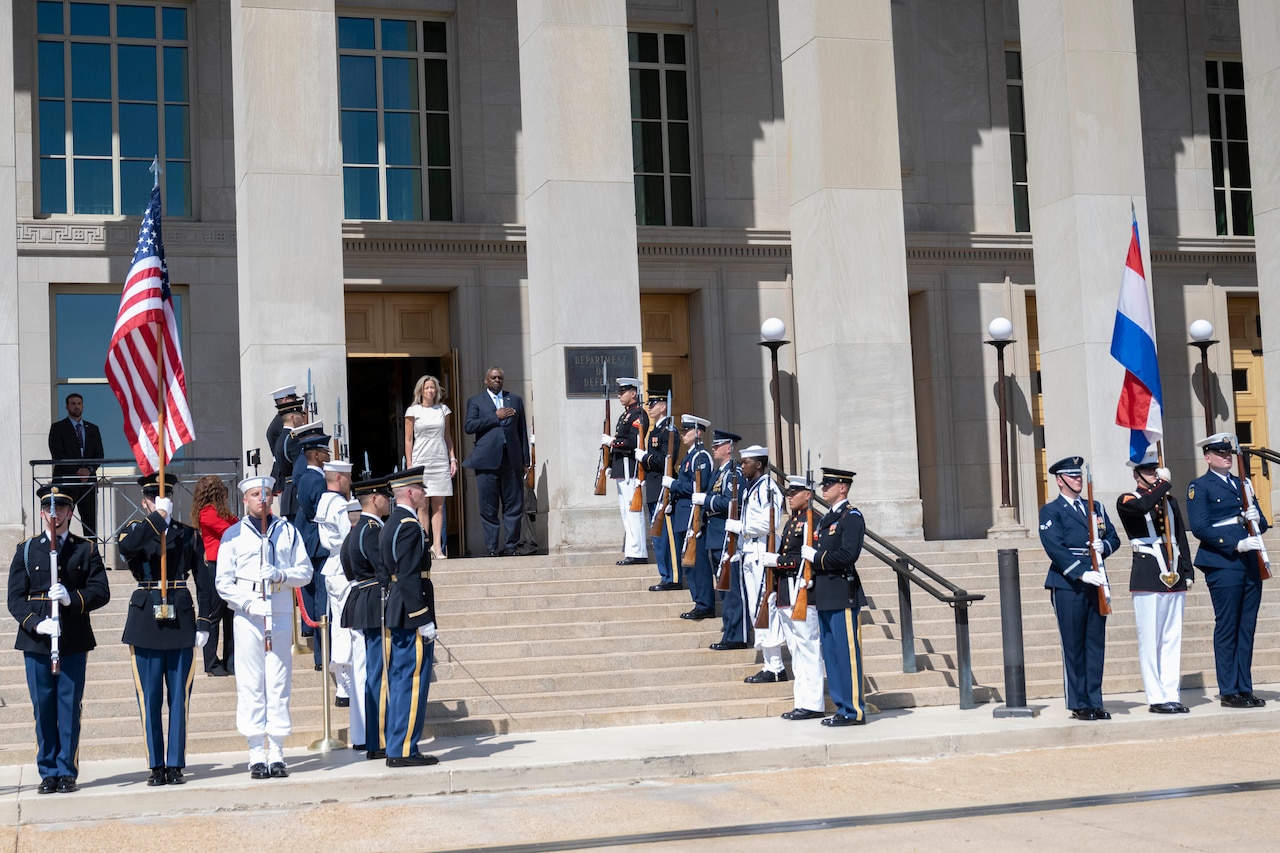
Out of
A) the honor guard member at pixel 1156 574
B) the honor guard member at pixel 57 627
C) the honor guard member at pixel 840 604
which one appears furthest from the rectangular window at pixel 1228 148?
the honor guard member at pixel 57 627

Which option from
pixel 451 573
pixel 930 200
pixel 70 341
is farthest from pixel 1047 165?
pixel 70 341

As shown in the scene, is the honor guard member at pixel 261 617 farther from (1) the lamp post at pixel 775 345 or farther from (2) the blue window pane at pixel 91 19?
(2) the blue window pane at pixel 91 19

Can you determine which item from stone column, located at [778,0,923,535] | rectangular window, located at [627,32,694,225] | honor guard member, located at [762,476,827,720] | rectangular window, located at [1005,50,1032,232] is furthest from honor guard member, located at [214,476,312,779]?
rectangular window, located at [1005,50,1032,232]

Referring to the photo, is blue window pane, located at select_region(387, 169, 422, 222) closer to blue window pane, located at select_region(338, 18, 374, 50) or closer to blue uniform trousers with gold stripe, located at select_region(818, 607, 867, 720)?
blue window pane, located at select_region(338, 18, 374, 50)

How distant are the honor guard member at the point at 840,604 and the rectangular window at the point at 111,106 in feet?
38.1

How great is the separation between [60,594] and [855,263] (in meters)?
10.1

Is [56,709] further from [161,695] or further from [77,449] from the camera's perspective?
[77,449]

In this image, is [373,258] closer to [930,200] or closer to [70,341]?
[70,341]

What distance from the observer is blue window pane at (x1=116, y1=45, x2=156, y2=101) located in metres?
19.7

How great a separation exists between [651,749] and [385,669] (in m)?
1.87

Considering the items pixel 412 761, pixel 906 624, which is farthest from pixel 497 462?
pixel 412 761

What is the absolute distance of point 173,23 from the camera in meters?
20.0

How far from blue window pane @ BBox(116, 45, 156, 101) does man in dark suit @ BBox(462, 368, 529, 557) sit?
22.8 feet

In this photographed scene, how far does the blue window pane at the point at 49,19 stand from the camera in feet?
63.7
